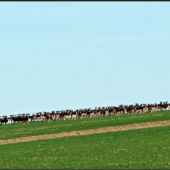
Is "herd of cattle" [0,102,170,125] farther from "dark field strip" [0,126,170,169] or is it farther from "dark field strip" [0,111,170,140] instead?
"dark field strip" [0,126,170,169]

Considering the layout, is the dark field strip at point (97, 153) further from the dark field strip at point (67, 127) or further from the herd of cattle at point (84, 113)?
the herd of cattle at point (84, 113)

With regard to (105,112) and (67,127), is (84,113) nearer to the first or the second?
(105,112)

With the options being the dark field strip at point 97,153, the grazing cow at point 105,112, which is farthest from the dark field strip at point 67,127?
the grazing cow at point 105,112

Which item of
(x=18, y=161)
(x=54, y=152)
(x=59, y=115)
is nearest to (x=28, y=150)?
(x=54, y=152)

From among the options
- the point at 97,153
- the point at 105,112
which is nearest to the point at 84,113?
the point at 105,112

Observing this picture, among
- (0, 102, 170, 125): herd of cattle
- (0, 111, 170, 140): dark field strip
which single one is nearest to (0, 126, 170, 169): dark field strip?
(0, 111, 170, 140): dark field strip

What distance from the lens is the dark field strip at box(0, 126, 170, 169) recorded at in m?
26.2

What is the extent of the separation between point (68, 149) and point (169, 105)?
51.3 m

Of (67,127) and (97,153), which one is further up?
(67,127)

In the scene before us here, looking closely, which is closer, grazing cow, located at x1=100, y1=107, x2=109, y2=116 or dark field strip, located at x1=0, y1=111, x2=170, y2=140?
dark field strip, located at x1=0, y1=111, x2=170, y2=140

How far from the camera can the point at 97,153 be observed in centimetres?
3094

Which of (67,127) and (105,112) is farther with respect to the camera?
(105,112)

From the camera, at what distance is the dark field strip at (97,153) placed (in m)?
26.2

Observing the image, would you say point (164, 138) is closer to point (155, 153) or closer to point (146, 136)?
point (146, 136)
